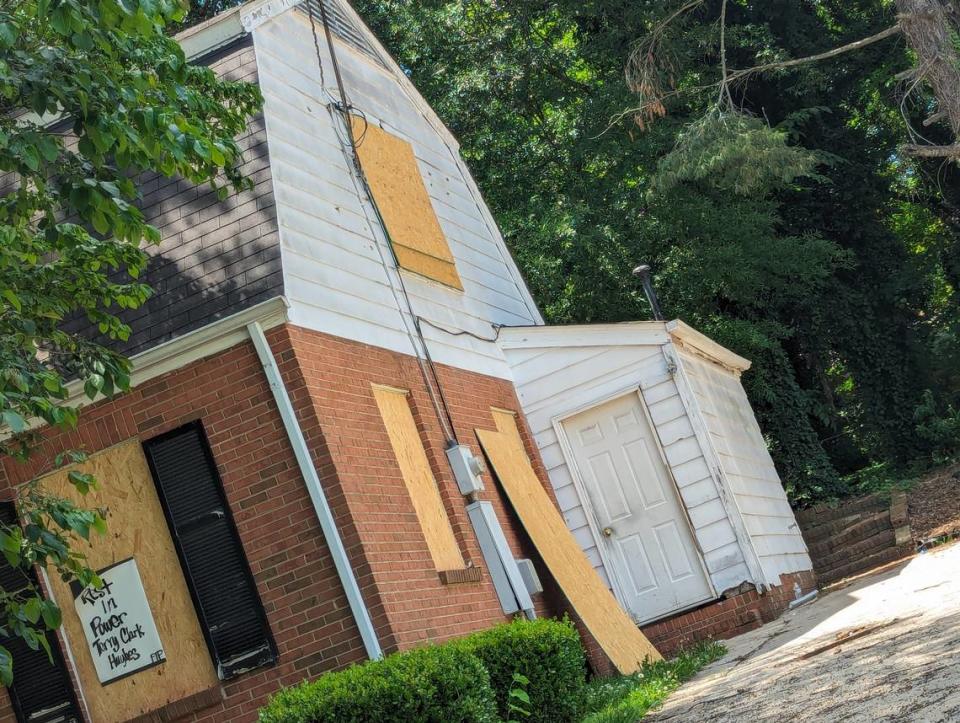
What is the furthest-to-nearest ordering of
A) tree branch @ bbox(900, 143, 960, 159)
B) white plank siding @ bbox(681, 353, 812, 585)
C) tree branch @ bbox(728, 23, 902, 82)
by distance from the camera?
1. tree branch @ bbox(728, 23, 902, 82)
2. tree branch @ bbox(900, 143, 960, 159)
3. white plank siding @ bbox(681, 353, 812, 585)

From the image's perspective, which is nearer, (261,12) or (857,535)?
(261,12)

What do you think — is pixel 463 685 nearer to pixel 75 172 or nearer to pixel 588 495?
pixel 75 172

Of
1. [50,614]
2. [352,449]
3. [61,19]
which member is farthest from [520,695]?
[61,19]

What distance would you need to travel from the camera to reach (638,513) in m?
14.2

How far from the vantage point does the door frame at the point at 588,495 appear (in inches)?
550

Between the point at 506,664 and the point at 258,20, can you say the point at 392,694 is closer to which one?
the point at 506,664

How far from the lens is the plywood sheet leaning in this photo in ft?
39.6

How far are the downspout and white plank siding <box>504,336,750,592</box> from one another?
5.53 meters

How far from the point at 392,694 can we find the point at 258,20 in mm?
7026

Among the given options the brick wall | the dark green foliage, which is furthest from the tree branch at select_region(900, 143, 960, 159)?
the dark green foliage

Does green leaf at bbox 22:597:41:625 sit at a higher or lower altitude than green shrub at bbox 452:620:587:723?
higher

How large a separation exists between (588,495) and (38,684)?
6.78m

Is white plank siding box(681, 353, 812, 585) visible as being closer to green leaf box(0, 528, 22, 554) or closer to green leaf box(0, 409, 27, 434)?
green leaf box(0, 528, 22, 554)

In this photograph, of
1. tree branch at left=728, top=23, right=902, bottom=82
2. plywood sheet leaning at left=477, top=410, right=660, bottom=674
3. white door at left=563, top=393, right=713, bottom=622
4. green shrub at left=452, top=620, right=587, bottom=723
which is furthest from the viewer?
tree branch at left=728, top=23, right=902, bottom=82
